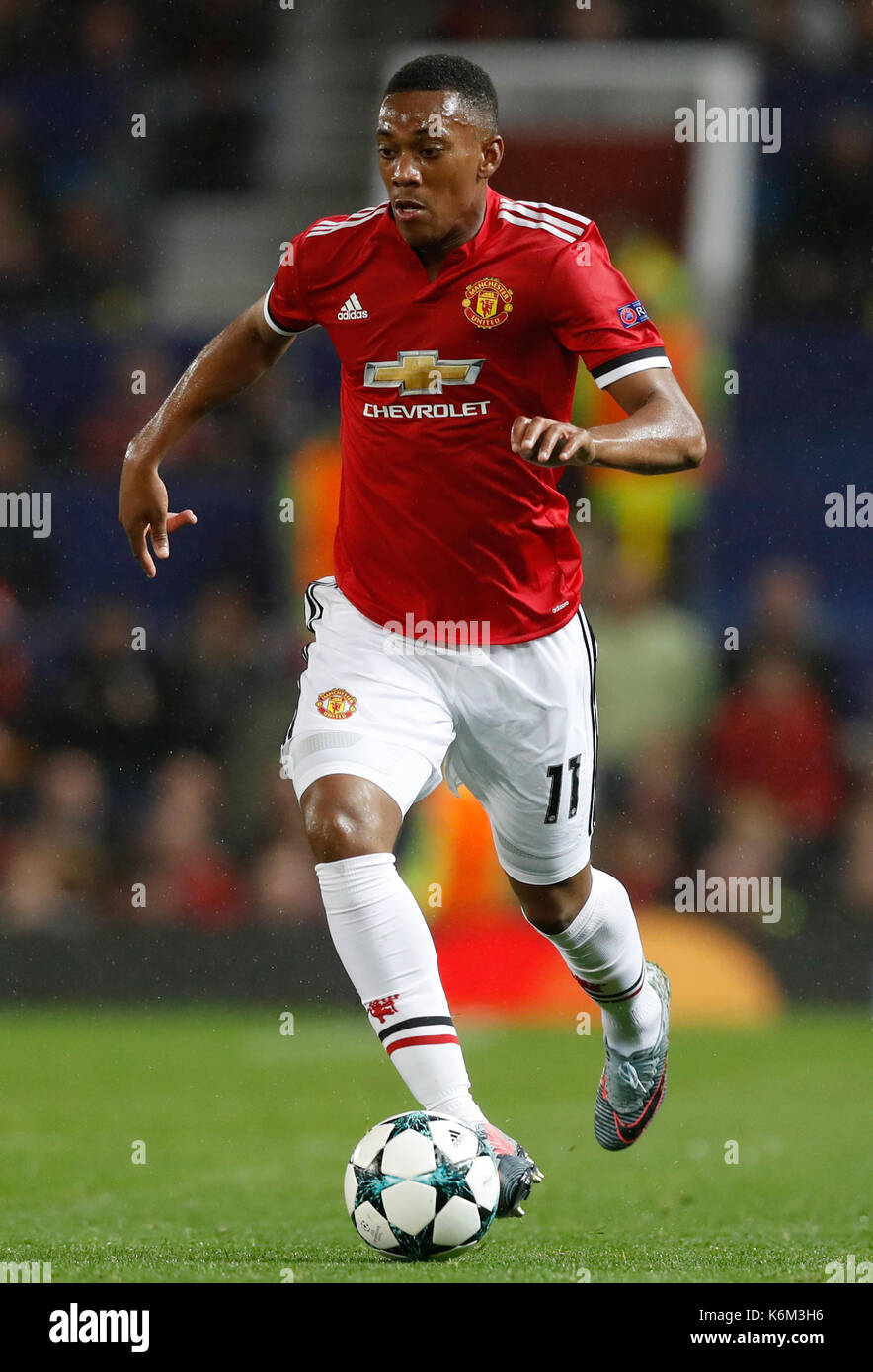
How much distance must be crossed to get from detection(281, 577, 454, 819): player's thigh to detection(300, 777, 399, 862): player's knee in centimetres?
4

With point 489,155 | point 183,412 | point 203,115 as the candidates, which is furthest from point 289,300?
point 203,115

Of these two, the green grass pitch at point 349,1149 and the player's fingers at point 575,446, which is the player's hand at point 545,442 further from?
the green grass pitch at point 349,1149

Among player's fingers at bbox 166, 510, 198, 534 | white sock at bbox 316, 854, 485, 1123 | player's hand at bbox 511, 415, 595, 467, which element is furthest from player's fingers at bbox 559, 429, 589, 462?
player's fingers at bbox 166, 510, 198, 534

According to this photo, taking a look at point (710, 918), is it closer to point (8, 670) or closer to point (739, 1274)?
point (8, 670)

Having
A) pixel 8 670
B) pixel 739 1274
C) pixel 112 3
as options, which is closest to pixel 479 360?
pixel 739 1274

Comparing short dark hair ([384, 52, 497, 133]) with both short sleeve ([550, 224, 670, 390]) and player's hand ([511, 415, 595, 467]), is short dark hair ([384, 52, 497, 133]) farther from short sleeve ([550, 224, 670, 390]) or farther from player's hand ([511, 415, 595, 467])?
player's hand ([511, 415, 595, 467])

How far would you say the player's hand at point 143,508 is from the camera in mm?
4930

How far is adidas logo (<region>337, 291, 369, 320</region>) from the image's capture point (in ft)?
15.3

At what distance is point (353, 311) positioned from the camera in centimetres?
469

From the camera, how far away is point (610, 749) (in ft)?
32.3

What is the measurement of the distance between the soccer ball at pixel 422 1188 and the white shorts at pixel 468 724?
771mm

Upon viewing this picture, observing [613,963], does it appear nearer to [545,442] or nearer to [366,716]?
[366,716]

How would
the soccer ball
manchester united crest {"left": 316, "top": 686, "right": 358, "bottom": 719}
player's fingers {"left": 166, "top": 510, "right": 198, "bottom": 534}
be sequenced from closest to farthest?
the soccer ball < manchester united crest {"left": 316, "top": 686, "right": 358, "bottom": 719} < player's fingers {"left": 166, "top": 510, "right": 198, "bottom": 534}

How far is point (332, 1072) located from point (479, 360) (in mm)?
4424
